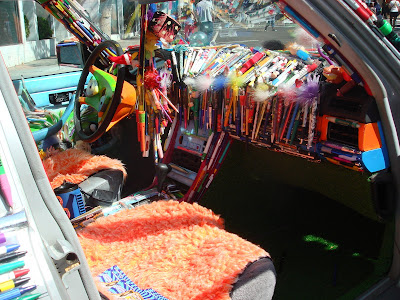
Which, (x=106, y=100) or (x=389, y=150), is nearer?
(x=389, y=150)

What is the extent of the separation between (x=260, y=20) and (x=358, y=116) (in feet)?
3.54

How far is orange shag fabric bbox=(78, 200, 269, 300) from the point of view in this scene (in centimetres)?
176

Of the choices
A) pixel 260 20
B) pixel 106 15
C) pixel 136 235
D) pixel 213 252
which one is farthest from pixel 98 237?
pixel 106 15

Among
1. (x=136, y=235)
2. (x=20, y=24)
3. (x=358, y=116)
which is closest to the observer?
(x=358, y=116)

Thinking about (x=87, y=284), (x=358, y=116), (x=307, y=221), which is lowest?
(x=307, y=221)

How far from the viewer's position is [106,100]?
2.65 m

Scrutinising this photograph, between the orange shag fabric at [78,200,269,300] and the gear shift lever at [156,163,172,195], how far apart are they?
0.29m

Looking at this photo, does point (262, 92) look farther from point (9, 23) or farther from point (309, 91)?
point (9, 23)

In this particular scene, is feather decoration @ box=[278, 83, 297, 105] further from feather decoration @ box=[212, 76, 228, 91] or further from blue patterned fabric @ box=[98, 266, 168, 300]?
blue patterned fabric @ box=[98, 266, 168, 300]

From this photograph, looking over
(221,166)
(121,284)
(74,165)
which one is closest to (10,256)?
(121,284)

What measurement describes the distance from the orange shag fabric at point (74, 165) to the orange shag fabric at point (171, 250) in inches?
22.2

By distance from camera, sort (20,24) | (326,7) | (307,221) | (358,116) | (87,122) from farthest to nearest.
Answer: (20,24) < (87,122) < (307,221) < (358,116) < (326,7)

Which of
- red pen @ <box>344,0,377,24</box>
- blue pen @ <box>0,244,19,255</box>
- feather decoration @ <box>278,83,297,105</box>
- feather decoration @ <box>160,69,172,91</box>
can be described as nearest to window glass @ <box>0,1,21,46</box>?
feather decoration @ <box>160,69,172,91</box>

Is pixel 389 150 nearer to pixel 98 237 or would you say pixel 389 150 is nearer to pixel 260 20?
pixel 260 20
